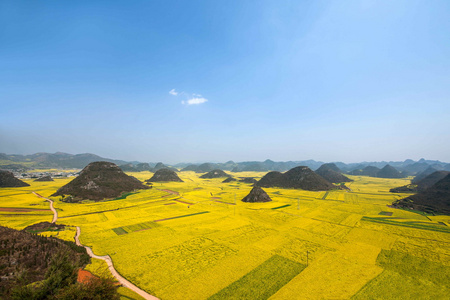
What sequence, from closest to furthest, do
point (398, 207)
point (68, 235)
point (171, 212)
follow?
1. point (68, 235)
2. point (171, 212)
3. point (398, 207)

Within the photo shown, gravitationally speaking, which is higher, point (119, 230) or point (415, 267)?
point (415, 267)

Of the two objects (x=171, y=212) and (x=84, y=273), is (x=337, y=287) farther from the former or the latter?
(x=171, y=212)

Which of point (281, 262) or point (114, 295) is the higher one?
point (114, 295)

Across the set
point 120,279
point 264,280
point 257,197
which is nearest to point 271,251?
point 264,280

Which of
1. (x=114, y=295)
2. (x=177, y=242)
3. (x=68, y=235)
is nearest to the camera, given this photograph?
(x=114, y=295)

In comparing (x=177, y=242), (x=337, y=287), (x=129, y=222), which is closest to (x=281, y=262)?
(x=337, y=287)

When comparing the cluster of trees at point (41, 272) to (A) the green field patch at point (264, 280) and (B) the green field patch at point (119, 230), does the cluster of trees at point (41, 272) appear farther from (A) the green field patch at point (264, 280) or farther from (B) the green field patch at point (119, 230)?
(A) the green field patch at point (264, 280)

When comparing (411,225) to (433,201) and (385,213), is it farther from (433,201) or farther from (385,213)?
(433,201)
